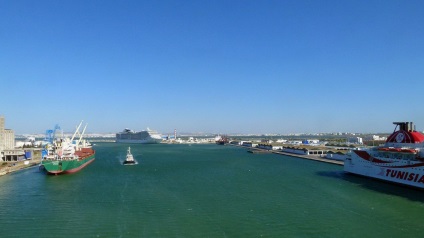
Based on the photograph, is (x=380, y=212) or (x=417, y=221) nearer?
(x=417, y=221)

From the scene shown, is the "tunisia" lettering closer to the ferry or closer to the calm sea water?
the ferry

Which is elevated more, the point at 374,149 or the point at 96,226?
the point at 374,149

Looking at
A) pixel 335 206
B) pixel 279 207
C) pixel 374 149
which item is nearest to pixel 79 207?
pixel 279 207

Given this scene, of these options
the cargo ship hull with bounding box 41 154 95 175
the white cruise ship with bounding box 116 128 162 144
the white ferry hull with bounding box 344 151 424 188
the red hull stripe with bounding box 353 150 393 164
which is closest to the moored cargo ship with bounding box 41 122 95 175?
the cargo ship hull with bounding box 41 154 95 175

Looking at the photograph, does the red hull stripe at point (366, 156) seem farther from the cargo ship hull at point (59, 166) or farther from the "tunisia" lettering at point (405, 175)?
Result: the cargo ship hull at point (59, 166)

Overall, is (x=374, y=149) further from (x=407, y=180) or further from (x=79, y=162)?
(x=79, y=162)

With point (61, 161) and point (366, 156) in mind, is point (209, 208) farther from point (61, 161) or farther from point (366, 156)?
point (61, 161)

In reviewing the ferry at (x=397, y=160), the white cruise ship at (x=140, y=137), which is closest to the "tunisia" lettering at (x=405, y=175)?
the ferry at (x=397, y=160)
